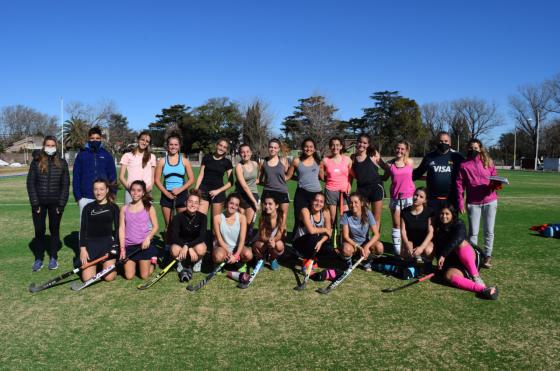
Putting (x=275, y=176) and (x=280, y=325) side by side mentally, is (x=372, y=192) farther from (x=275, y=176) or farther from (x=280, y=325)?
(x=280, y=325)

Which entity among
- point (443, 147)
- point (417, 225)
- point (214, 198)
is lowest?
point (417, 225)

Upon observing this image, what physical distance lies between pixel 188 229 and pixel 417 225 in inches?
124

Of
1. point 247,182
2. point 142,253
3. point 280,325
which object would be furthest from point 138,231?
point 280,325

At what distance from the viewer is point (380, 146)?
A: 7156 cm

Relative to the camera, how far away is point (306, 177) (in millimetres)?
6457

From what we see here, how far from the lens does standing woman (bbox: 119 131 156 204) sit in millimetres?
6590

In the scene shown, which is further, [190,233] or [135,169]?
[135,169]

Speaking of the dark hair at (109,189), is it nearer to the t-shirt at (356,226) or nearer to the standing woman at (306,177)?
the standing woman at (306,177)

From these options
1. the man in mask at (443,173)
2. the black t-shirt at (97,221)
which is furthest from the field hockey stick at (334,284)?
the black t-shirt at (97,221)

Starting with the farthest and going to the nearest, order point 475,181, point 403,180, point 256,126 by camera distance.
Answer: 1. point 256,126
2. point 403,180
3. point 475,181

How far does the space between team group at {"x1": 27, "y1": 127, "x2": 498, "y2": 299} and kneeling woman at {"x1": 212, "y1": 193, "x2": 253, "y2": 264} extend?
1 cm

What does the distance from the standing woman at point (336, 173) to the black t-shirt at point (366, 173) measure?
19 centimetres

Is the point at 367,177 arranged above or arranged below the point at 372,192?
above

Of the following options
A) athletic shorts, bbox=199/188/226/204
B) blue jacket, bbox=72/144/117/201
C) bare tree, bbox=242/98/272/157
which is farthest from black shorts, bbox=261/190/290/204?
bare tree, bbox=242/98/272/157
